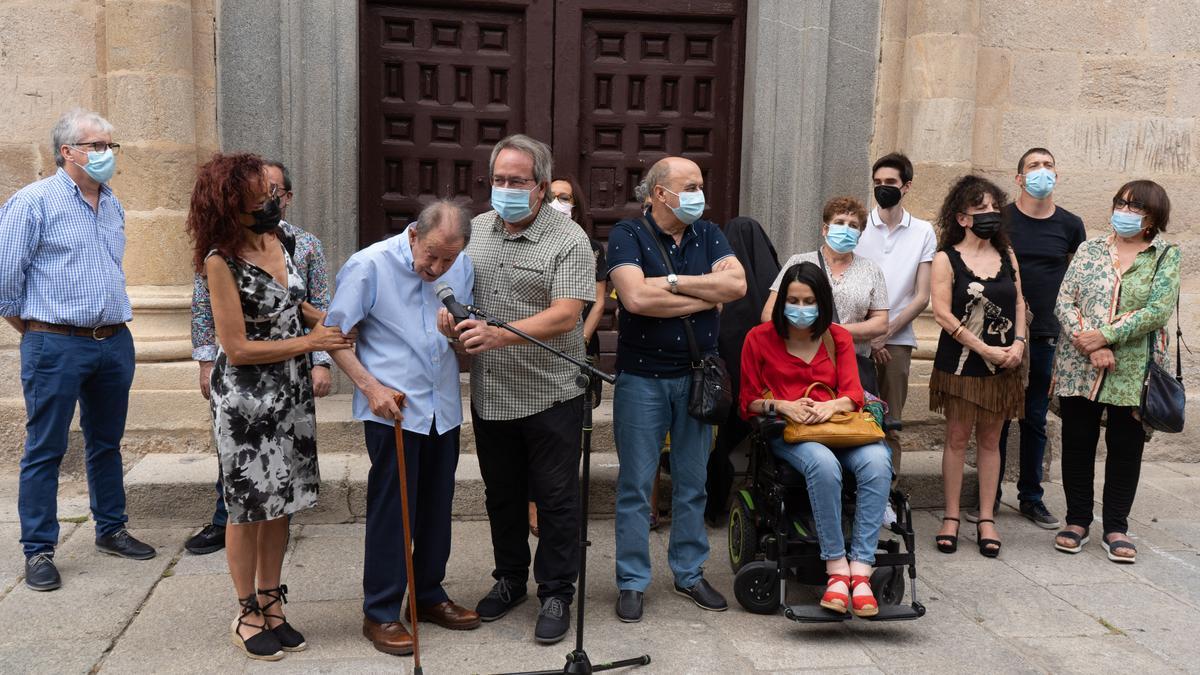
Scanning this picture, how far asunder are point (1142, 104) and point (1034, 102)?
753mm

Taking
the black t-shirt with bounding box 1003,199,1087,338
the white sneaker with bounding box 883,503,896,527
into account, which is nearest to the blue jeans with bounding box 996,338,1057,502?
the black t-shirt with bounding box 1003,199,1087,338

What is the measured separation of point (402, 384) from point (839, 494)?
1.83m

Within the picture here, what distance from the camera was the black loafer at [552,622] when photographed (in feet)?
14.1

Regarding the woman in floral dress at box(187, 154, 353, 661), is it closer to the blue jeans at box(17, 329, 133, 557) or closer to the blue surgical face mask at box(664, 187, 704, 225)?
the blue jeans at box(17, 329, 133, 557)

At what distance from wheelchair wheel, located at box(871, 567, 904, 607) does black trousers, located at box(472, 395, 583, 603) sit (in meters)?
1.25

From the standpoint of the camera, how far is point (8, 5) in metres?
6.12

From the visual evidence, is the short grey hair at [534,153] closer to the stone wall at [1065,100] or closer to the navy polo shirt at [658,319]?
the navy polo shirt at [658,319]

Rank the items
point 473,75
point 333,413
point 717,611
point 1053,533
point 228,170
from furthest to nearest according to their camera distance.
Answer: point 473,75, point 333,413, point 1053,533, point 717,611, point 228,170

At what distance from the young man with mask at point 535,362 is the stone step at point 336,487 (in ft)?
4.66

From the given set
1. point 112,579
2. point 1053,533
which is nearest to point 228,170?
point 112,579

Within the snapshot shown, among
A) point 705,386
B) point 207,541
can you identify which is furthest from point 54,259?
point 705,386

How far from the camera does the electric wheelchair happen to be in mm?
4590

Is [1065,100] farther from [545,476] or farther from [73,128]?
[73,128]

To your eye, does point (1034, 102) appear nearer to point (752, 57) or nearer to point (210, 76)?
point (752, 57)
